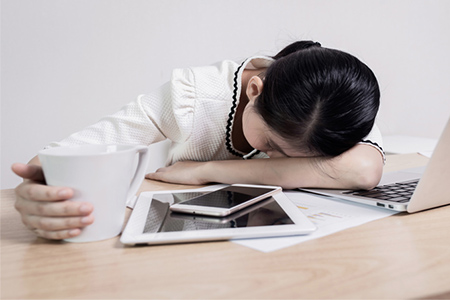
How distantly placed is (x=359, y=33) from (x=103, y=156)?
195 cm

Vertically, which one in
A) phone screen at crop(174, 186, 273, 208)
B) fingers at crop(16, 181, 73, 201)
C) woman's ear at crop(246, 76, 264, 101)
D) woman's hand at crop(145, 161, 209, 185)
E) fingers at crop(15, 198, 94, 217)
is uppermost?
woman's ear at crop(246, 76, 264, 101)

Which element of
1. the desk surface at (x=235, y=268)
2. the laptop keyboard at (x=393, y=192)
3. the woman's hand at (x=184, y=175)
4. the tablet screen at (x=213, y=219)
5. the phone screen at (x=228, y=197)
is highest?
the desk surface at (x=235, y=268)

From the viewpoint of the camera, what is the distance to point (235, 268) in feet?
1.11

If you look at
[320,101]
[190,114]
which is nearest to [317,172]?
[320,101]

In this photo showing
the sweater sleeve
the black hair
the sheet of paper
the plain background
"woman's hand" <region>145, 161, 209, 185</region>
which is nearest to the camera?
the sheet of paper

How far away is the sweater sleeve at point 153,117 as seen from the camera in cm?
89

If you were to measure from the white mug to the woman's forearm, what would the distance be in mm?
309

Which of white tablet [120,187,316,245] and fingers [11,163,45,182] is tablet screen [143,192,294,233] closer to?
white tablet [120,187,316,245]

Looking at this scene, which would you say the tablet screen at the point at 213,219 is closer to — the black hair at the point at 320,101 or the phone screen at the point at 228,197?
the phone screen at the point at 228,197

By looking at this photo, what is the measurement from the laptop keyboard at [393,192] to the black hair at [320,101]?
0.29 ft

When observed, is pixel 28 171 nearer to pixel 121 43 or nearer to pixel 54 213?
pixel 54 213

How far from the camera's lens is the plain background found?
4.63 ft

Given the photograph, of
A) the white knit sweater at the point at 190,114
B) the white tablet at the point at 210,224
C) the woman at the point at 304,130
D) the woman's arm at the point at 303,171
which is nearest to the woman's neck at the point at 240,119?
the white knit sweater at the point at 190,114

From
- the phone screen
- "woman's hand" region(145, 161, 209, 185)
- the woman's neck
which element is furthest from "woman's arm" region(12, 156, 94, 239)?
the woman's neck
